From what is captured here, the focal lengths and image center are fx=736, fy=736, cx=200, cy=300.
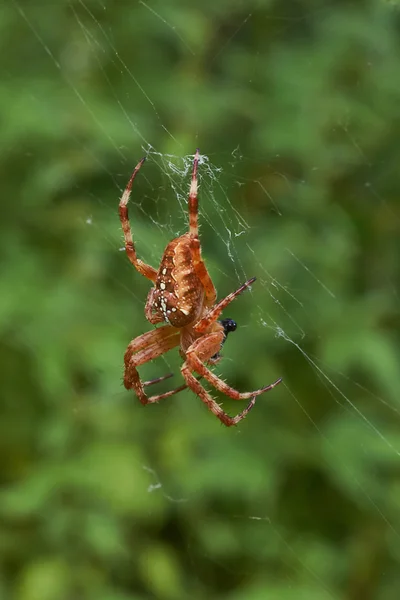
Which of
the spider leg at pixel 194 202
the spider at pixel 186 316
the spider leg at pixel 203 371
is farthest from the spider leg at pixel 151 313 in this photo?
the spider leg at pixel 194 202

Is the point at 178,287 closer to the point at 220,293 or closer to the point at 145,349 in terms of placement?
the point at 145,349

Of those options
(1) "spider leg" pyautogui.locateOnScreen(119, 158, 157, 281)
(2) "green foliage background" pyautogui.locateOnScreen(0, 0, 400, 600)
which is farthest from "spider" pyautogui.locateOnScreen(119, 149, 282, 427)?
(2) "green foliage background" pyautogui.locateOnScreen(0, 0, 400, 600)

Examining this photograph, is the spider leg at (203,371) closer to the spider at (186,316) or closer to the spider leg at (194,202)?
the spider at (186,316)

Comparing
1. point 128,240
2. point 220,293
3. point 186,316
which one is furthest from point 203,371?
point 220,293

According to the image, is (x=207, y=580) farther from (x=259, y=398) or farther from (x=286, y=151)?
(x=286, y=151)

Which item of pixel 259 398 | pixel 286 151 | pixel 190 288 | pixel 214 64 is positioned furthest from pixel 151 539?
pixel 214 64

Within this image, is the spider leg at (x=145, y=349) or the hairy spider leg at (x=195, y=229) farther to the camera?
the spider leg at (x=145, y=349)

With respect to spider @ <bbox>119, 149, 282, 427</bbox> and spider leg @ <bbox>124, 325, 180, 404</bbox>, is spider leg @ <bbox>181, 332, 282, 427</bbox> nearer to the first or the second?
spider @ <bbox>119, 149, 282, 427</bbox>
